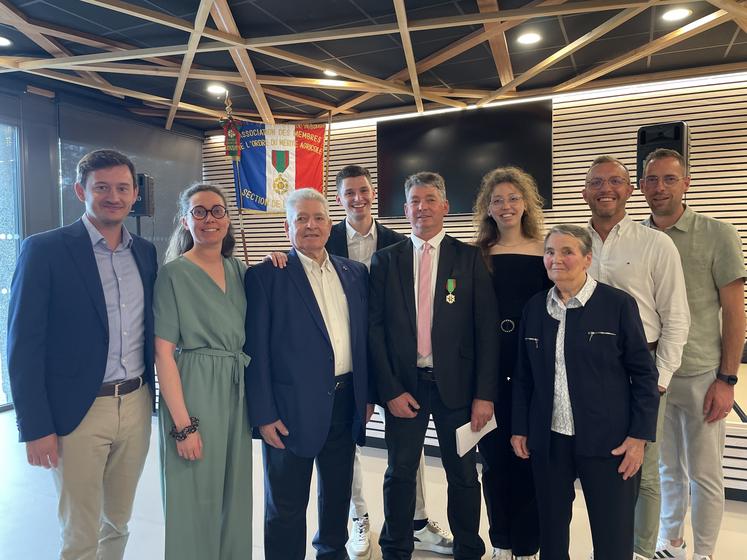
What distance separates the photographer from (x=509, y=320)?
241 cm

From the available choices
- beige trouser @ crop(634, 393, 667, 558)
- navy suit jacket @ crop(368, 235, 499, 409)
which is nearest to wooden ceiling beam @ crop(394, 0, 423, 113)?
navy suit jacket @ crop(368, 235, 499, 409)

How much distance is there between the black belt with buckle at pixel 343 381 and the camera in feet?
7.41

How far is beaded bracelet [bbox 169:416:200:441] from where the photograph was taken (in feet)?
6.53

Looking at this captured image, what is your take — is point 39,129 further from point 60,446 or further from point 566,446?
point 566,446

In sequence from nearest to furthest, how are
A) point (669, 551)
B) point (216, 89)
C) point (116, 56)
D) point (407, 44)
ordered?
point (669, 551)
point (407, 44)
point (116, 56)
point (216, 89)

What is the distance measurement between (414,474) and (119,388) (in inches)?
52.7

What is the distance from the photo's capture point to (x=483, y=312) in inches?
90.7

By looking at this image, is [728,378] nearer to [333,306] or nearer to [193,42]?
[333,306]

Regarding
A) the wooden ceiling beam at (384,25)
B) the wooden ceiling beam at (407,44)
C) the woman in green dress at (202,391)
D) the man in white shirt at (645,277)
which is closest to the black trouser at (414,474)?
the woman in green dress at (202,391)

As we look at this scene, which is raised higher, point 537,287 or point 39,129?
point 39,129

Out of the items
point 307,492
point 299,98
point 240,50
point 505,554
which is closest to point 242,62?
point 240,50

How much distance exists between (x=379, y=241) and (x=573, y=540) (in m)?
2.08

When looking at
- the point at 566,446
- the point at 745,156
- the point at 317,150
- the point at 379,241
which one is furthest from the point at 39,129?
the point at 745,156

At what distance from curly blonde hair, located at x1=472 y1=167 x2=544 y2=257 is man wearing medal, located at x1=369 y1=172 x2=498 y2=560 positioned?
0.18 m
